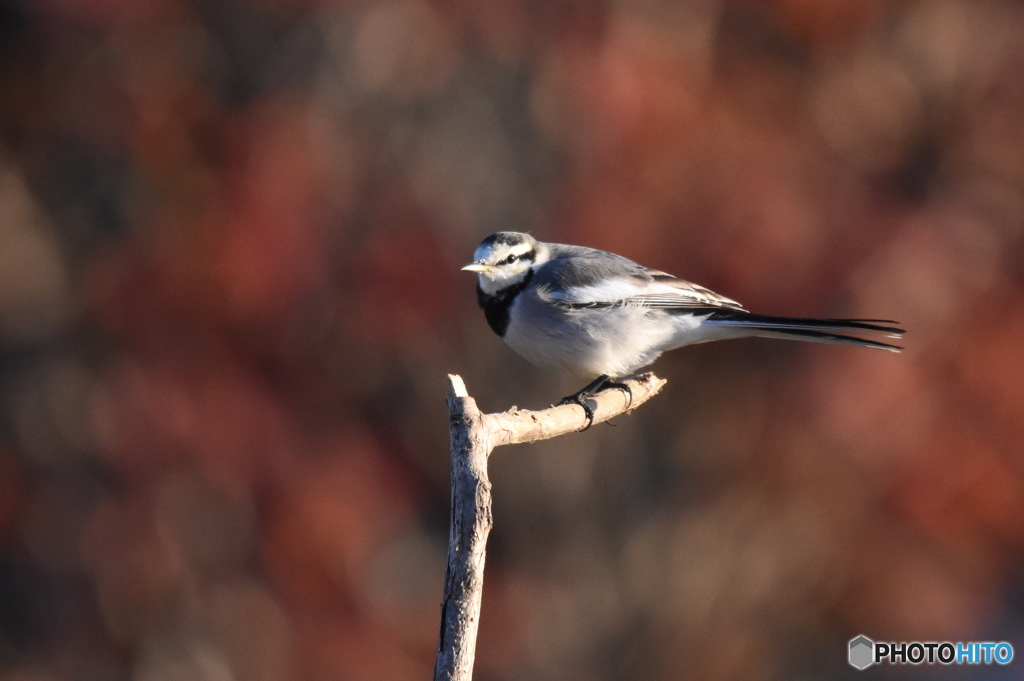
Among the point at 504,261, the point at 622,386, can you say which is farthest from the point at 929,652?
the point at 504,261

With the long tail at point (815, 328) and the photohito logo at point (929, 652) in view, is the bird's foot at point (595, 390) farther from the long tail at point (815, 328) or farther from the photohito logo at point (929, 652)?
the photohito logo at point (929, 652)

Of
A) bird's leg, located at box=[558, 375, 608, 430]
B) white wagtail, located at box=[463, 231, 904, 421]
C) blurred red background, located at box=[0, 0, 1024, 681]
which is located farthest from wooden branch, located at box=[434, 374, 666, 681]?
blurred red background, located at box=[0, 0, 1024, 681]

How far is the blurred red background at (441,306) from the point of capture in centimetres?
655

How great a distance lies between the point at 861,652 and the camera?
7.06m

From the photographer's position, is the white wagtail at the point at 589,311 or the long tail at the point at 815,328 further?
the white wagtail at the point at 589,311

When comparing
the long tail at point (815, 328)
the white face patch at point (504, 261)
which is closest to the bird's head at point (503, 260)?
the white face patch at point (504, 261)

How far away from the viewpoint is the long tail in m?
3.81

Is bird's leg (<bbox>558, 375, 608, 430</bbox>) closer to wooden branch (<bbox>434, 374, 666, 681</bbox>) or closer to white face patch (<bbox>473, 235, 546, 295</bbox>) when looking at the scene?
white face patch (<bbox>473, 235, 546, 295</bbox>)

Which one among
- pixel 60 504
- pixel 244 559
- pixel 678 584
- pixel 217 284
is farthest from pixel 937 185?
pixel 60 504

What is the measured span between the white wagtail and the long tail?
3 centimetres

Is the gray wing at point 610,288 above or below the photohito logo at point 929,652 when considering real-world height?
above

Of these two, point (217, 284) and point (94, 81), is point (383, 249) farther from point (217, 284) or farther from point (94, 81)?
point (94, 81)

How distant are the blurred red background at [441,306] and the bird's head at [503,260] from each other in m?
1.97

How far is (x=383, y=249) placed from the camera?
6566 millimetres
